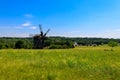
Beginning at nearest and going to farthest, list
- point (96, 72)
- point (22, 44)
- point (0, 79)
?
point (0, 79) → point (96, 72) → point (22, 44)

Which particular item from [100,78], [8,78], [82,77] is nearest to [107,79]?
[100,78]

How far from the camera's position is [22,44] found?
300 ft

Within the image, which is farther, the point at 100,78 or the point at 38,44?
the point at 38,44

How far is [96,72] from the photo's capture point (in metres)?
13.1

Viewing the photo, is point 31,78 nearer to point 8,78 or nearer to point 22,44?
point 8,78

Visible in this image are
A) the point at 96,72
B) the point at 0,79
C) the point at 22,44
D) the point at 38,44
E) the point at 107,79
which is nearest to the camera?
the point at 0,79

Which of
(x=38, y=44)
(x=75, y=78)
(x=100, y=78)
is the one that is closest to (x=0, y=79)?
(x=75, y=78)

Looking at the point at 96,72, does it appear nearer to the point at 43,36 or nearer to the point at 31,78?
the point at 31,78

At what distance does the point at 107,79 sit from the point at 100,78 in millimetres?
381

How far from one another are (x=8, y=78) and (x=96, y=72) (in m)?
4.73

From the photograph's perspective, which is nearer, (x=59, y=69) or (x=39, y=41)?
(x=59, y=69)

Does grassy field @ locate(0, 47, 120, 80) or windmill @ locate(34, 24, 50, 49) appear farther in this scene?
windmill @ locate(34, 24, 50, 49)

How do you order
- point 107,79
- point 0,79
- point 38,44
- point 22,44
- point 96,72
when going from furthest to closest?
point 22,44 → point 38,44 → point 96,72 → point 107,79 → point 0,79

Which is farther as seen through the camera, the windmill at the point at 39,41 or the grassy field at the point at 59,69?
the windmill at the point at 39,41
